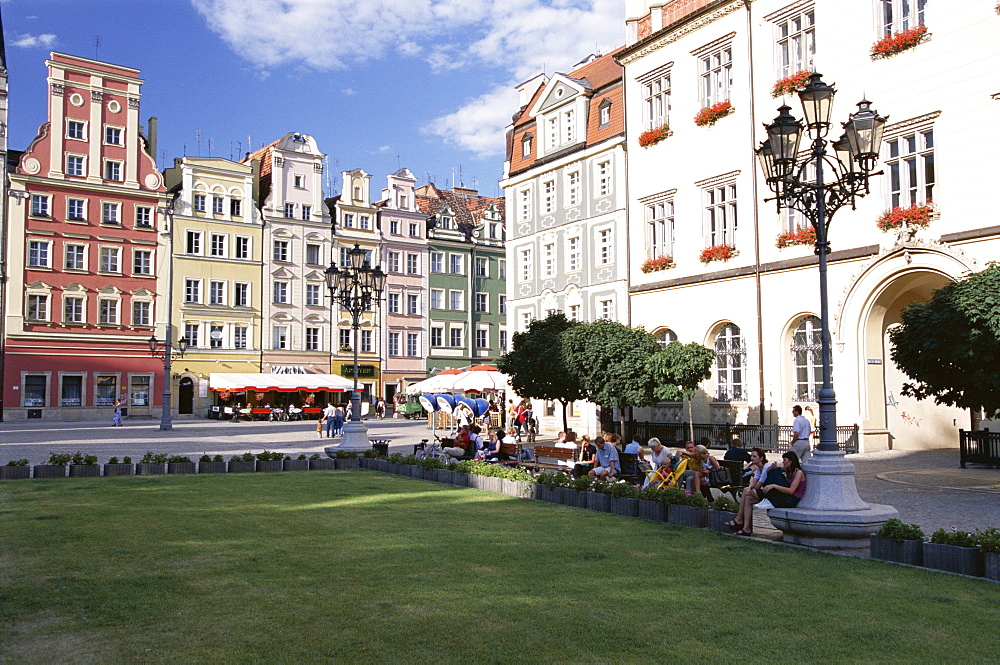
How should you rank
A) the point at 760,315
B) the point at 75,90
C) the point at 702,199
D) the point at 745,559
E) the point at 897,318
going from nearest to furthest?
the point at 745,559 < the point at 897,318 < the point at 760,315 < the point at 702,199 < the point at 75,90

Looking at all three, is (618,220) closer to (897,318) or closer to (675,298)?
(675,298)

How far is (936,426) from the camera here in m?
25.9

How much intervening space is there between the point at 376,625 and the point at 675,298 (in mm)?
25472

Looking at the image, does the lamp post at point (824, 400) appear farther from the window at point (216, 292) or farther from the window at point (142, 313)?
the window at point (216, 292)

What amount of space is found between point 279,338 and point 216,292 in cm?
517

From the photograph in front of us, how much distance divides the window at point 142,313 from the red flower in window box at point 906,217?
44687 mm

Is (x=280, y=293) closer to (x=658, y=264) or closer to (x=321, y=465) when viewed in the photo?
(x=658, y=264)

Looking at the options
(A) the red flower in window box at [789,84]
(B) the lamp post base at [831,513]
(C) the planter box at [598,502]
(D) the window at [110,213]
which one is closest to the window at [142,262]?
(D) the window at [110,213]

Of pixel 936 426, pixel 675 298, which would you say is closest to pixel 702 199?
pixel 675 298

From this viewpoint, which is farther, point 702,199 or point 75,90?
point 75,90

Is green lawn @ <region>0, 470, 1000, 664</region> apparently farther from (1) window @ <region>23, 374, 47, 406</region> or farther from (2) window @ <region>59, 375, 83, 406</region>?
(2) window @ <region>59, 375, 83, 406</region>

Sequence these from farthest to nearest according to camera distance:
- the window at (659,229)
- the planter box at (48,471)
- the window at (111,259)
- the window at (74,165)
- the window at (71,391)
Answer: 1. the window at (111,259)
2. the window at (74,165)
3. the window at (71,391)
4. the window at (659,229)
5. the planter box at (48,471)

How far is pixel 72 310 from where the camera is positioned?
5284cm

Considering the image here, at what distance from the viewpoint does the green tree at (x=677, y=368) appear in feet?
84.9
